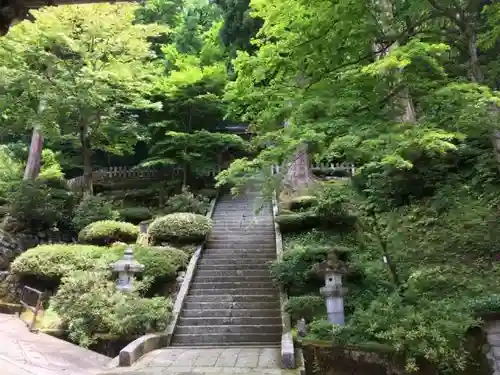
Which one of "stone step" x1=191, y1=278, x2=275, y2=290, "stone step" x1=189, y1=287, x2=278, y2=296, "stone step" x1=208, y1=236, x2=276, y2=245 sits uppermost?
"stone step" x1=208, y1=236, x2=276, y2=245

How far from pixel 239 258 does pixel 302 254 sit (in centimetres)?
256

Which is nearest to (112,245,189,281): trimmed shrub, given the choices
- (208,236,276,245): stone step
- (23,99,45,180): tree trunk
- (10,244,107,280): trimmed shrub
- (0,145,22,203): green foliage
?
(10,244,107,280): trimmed shrub

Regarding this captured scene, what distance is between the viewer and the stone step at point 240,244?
13797 mm

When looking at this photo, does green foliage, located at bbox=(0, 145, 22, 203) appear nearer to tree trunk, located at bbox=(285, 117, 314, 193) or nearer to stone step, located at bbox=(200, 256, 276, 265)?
stone step, located at bbox=(200, 256, 276, 265)

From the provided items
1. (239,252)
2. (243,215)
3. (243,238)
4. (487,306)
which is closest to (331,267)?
(487,306)

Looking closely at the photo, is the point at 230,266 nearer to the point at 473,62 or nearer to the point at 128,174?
the point at 473,62

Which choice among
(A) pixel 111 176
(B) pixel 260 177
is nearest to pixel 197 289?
(B) pixel 260 177

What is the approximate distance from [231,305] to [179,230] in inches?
151

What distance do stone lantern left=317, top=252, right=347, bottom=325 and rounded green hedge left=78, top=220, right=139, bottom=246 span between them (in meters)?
7.98

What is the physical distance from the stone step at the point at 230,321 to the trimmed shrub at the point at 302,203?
615 cm

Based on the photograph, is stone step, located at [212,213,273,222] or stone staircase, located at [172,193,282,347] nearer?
stone staircase, located at [172,193,282,347]

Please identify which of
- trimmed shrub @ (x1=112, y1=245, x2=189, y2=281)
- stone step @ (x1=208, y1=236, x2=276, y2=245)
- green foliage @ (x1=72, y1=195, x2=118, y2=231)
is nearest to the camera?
trimmed shrub @ (x1=112, y1=245, x2=189, y2=281)

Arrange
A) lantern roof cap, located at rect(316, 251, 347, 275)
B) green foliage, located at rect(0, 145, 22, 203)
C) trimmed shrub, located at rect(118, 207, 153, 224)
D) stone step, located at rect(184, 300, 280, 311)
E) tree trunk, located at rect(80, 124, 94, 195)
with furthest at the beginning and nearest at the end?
green foliage, located at rect(0, 145, 22, 203)
trimmed shrub, located at rect(118, 207, 153, 224)
tree trunk, located at rect(80, 124, 94, 195)
stone step, located at rect(184, 300, 280, 311)
lantern roof cap, located at rect(316, 251, 347, 275)

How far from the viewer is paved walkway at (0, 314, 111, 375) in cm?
690
